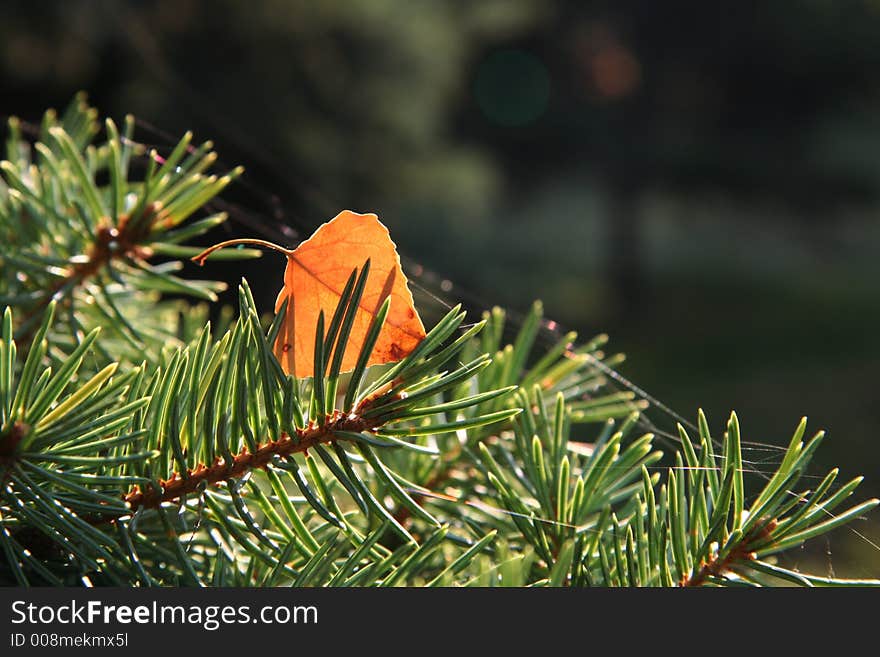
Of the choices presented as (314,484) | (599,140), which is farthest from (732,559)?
(599,140)

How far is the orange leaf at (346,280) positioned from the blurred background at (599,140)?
1268mm

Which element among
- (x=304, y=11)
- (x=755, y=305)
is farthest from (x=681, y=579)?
(x=755, y=305)

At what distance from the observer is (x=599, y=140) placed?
7551mm

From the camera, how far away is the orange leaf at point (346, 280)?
20cm

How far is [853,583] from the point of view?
206 mm

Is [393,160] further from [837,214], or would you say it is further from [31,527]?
[837,214]

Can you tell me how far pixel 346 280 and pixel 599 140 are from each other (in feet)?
25.2

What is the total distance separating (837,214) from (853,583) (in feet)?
26.8

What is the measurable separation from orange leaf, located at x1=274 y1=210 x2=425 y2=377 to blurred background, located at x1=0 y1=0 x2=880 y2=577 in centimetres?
127

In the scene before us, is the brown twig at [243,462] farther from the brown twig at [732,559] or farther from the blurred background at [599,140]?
the blurred background at [599,140]

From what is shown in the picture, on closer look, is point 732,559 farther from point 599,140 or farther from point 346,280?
point 599,140

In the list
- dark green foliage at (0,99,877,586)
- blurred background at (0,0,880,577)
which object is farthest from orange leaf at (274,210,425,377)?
blurred background at (0,0,880,577)

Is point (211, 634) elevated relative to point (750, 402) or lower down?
lower down

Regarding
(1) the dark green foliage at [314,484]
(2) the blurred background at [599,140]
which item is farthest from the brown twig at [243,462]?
(2) the blurred background at [599,140]
